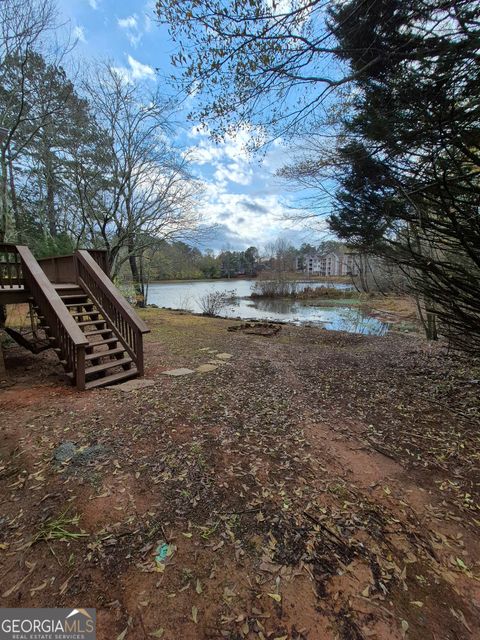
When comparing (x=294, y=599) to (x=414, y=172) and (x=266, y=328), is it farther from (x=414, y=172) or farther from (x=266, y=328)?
(x=266, y=328)

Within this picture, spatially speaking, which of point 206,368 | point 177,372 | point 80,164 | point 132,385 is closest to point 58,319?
point 132,385

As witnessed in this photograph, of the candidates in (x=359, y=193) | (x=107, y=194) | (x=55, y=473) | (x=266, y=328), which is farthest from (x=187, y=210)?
(x=55, y=473)

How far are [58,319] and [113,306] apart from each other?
914mm

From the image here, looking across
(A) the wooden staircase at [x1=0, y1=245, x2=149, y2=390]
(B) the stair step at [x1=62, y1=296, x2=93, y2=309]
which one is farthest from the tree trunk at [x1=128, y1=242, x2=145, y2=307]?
(B) the stair step at [x1=62, y1=296, x2=93, y2=309]

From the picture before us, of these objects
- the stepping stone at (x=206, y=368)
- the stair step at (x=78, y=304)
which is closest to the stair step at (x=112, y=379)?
the stepping stone at (x=206, y=368)

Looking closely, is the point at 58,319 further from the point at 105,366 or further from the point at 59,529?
the point at 59,529

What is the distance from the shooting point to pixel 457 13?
266 cm

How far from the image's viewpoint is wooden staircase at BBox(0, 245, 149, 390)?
12.6 feet

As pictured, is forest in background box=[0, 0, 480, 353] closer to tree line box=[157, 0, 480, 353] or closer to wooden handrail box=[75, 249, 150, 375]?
tree line box=[157, 0, 480, 353]

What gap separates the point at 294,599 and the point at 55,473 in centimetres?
184

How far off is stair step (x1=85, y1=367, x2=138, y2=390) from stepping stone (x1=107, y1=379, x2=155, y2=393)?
9 cm

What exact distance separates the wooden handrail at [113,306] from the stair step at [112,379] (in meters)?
0.13

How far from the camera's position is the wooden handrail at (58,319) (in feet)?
12.0

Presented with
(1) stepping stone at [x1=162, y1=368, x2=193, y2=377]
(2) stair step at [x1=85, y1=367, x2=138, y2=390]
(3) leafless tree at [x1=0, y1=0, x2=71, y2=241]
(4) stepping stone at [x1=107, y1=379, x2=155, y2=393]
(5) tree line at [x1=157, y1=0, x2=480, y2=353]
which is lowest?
(1) stepping stone at [x1=162, y1=368, x2=193, y2=377]
